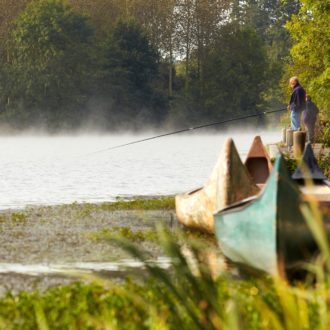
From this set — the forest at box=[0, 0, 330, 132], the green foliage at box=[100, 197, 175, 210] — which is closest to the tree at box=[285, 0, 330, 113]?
the green foliage at box=[100, 197, 175, 210]

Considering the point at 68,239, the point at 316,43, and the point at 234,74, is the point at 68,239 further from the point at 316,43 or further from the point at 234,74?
the point at 234,74

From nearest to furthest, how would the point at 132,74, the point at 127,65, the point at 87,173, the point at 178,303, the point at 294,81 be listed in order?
1. the point at 178,303
2. the point at 294,81
3. the point at 87,173
4. the point at 132,74
5. the point at 127,65

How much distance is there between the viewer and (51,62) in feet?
287

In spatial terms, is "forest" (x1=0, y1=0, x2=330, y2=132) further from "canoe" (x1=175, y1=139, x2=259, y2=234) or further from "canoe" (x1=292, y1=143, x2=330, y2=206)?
"canoe" (x1=175, y1=139, x2=259, y2=234)

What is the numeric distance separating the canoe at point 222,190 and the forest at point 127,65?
6654cm

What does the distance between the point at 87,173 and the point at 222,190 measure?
93.4 ft

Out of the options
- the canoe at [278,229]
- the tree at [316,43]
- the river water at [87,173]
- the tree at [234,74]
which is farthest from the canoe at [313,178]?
the tree at [234,74]

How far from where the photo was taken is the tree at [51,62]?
86.7 m

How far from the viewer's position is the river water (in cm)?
3103

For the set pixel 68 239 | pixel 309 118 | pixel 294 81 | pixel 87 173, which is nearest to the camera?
pixel 68 239

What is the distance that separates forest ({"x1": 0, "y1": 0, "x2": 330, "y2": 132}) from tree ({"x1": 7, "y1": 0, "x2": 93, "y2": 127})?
0.08 m

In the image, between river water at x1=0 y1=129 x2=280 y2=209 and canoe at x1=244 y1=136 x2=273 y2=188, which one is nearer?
canoe at x1=244 y1=136 x2=273 y2=188

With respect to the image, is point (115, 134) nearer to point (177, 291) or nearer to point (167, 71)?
point (167, 71)

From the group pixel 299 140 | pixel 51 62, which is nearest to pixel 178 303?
pixel 299 140
